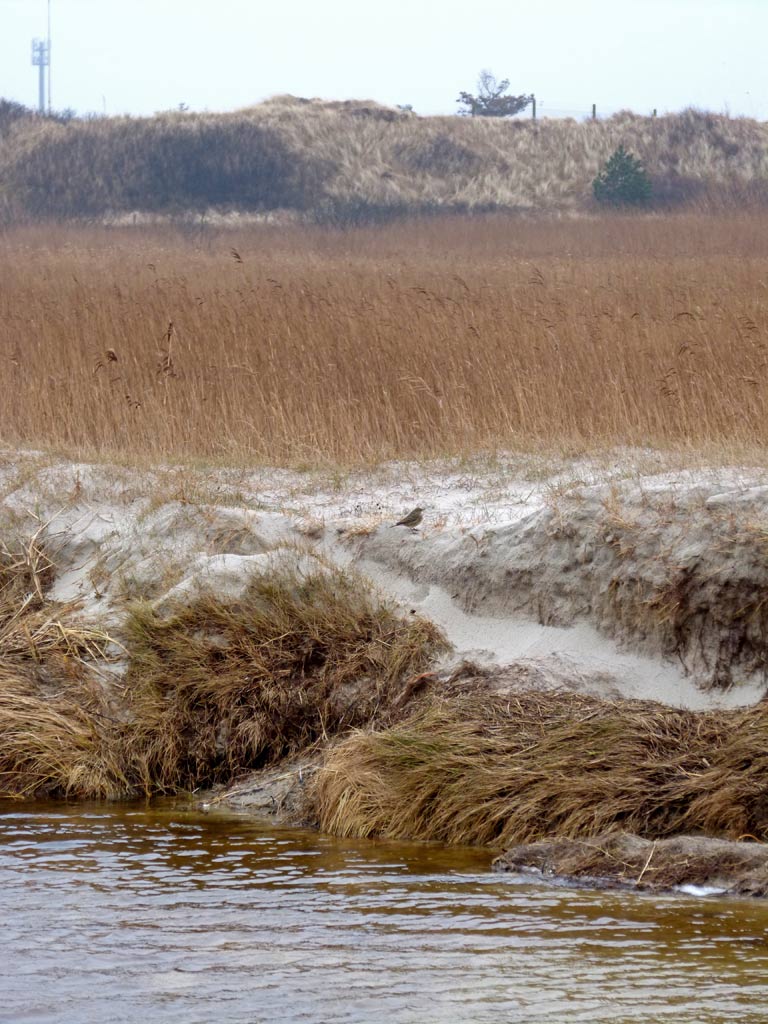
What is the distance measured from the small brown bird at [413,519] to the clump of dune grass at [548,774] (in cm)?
155

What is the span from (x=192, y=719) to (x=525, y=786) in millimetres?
1723

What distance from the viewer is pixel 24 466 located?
8.48 meters

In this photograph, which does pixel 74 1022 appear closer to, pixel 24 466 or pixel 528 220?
pixel 24 466

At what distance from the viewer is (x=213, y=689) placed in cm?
618

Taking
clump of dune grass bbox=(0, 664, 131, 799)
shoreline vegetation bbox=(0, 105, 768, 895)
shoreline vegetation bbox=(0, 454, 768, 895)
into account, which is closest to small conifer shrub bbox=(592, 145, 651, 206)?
shoreline vegetation bbox=(0, 105, 768, 895)

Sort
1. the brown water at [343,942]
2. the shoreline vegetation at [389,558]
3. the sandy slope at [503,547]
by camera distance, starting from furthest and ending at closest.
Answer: the sandy slope at [503,547] < the shoreline vegetation at [389,558] < the brown water at [343,942]

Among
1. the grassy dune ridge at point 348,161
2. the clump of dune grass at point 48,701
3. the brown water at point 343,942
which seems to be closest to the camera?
the brown water at point 343,942

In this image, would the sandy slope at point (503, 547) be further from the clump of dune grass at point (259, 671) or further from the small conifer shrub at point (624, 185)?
the small conifer shrub at point (624, 185)

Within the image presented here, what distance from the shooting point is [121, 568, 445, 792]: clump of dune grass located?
6.09m

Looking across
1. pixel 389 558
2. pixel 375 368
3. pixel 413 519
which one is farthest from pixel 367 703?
pixel 375 368

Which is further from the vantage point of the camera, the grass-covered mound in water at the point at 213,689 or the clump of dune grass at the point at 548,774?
the grass-covered mound in water at the point at 213,689

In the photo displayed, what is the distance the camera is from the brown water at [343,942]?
353 centimetres

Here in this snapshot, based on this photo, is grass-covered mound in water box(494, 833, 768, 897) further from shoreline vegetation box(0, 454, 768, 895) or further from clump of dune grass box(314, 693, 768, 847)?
clump of dune grass box(314, 693, 768, 847)

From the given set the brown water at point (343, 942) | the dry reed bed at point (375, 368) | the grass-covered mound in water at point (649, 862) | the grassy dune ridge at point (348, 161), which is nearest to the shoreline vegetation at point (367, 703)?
the grass-covered mound in water at point (649, 862)
